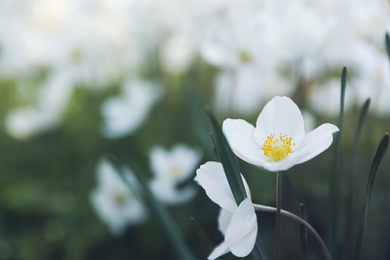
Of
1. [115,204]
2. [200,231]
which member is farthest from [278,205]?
[115,204]

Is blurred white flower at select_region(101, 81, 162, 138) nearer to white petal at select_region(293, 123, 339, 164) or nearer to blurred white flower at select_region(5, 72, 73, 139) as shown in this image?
blurred white flower at select_region(5, 72, 73, 139)

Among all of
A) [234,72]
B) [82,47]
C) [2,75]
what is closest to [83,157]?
[82,47]

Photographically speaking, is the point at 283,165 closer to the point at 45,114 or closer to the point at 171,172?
the point at 171,172

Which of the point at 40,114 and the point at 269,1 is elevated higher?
the point at 269,1

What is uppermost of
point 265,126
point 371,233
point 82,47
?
point 265,126

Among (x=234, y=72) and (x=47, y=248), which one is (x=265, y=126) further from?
(x=47, y=248)

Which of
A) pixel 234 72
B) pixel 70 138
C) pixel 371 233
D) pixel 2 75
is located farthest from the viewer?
pixel 2 75
